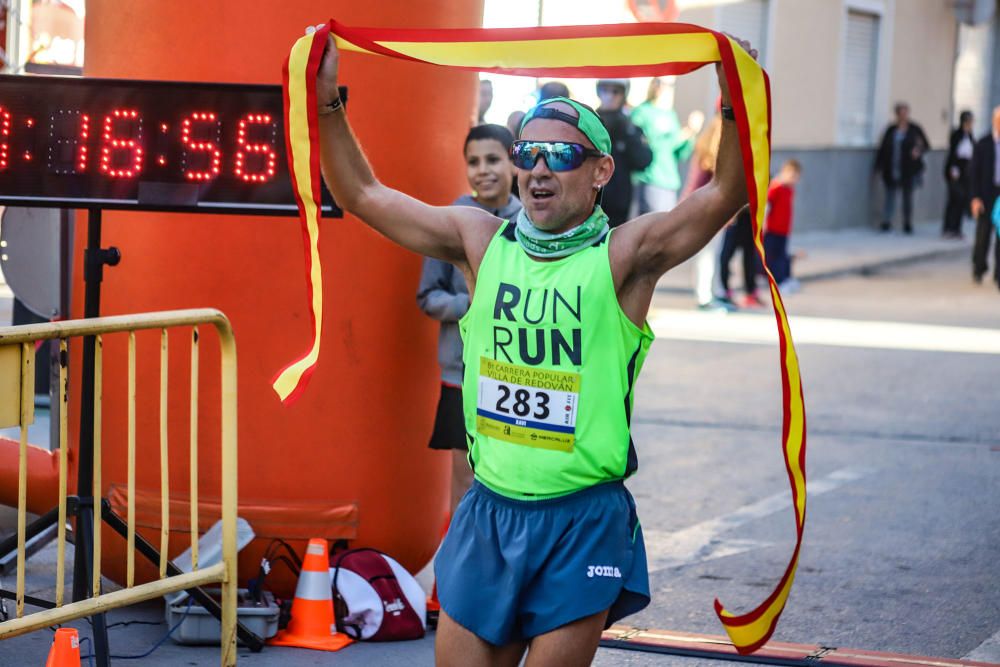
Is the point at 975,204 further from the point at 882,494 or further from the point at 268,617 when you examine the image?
the point at 268,617

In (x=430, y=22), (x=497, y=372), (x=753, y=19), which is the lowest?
(x=497, y=372)

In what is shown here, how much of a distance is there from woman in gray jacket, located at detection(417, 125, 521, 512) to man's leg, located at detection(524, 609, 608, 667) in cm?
234

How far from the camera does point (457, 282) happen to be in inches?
243

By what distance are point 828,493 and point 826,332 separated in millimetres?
6562

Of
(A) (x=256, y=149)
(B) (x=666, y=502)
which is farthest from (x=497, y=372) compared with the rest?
(B) (x=666, y=502)

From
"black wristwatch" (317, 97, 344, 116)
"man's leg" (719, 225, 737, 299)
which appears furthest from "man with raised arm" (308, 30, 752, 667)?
"man's leg" (719, 225, 737, 299)

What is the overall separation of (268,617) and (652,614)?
5.21 feet

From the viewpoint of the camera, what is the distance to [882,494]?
27.9 feet

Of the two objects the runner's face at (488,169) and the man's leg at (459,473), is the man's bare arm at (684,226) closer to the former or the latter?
the runner's face at (488,169)

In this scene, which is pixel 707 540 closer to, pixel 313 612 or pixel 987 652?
pixel 987 652

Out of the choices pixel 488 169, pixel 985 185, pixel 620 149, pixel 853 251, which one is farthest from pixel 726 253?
pixel 488 169

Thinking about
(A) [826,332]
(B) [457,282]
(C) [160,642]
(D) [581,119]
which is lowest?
(C) [160,642]

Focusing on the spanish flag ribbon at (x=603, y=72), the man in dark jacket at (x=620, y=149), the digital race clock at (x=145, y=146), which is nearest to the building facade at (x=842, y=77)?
the man in dark jacket at (x=620, y=149)

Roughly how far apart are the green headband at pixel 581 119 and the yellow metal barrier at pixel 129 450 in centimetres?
163
